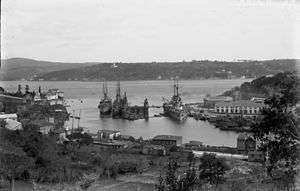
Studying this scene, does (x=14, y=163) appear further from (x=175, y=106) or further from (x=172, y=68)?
(x=172, y=68)

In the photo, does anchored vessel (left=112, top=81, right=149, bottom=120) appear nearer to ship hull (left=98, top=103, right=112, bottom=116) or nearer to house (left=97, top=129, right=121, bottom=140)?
ship hull (left=98, top=103, right=112, bottom=116)

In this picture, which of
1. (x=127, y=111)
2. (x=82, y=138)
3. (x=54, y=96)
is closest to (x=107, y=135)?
(x=82, y=138)

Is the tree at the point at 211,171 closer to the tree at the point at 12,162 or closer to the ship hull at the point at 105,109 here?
the tree at the point at 12,162

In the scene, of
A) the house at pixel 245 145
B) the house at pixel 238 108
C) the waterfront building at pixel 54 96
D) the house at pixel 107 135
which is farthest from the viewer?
the waterfront building at pixel 54 96

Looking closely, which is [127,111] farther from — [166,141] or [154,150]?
[154,150]

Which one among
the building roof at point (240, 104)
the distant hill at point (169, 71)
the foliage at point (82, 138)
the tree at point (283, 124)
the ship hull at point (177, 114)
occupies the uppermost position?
the distant hill at point (169, 71)

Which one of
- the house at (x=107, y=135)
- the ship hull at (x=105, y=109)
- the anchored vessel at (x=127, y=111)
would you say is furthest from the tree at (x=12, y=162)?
the ship hull at (x=105, y=109)

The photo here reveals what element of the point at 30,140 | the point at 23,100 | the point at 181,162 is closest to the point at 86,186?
the point at 30,140
